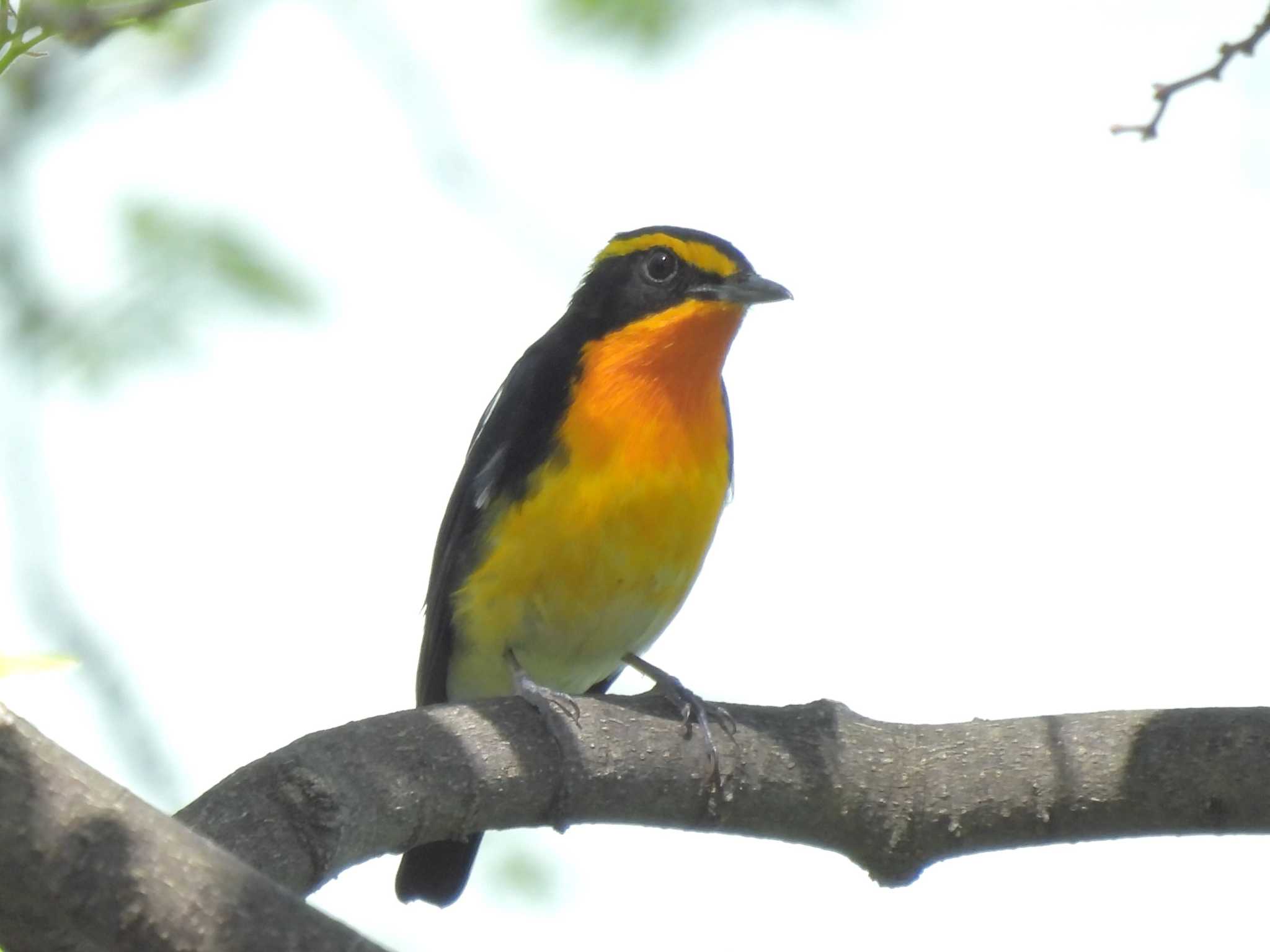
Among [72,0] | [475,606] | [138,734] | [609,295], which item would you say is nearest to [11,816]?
[72,0]

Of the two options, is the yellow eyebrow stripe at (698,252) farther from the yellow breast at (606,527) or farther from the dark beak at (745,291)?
the yellow breast at (606,527)

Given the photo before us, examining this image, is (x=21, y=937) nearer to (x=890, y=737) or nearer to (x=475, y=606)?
(x=890, y=737)

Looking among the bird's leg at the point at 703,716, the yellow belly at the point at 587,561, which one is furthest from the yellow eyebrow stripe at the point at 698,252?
the bird's leg at the point at 703,716

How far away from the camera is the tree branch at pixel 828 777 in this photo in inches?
163

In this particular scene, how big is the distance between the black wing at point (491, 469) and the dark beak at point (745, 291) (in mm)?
617

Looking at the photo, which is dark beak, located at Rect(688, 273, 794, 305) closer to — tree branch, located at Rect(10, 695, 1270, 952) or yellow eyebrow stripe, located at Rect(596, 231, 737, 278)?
yellow eyebrow stripe, located at Rect(596, 231, 737, 278)

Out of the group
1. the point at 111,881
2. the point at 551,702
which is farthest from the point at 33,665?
the point at 551,702

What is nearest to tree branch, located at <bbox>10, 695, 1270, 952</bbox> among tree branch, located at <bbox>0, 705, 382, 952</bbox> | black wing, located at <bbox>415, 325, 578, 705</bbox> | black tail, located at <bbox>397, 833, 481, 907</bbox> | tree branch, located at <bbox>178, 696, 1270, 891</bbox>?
tree branch, located at <bbox>178, 696, 1270, 891</bbox>

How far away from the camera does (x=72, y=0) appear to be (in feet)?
10.6

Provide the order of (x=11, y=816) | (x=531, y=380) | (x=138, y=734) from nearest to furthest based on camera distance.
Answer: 1. (x=11, y=816)
2. (x=531, y=380)
3. (x=138, y=734)

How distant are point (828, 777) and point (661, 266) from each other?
3095 mm

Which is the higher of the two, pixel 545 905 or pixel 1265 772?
pixel 1265 772

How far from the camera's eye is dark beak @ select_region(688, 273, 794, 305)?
6.80 metres

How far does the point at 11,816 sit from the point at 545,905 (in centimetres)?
600
